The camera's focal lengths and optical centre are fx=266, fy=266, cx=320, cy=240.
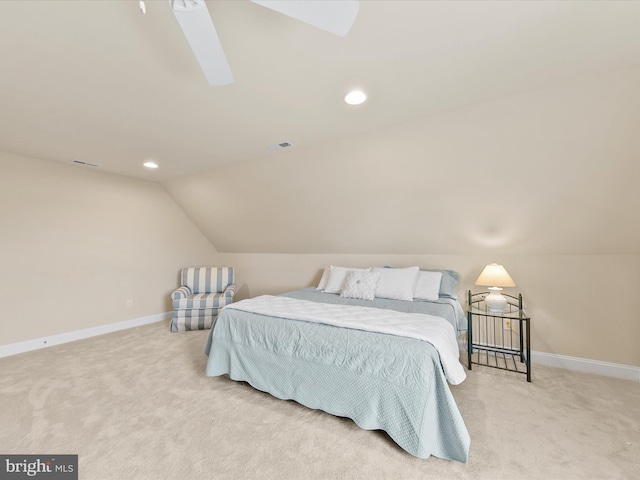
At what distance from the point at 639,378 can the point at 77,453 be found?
4.34 m

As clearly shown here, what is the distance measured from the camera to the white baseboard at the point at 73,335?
2.97m

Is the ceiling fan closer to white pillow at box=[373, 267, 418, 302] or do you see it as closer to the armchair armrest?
white pillow at box=[373, 267, 418, 302]

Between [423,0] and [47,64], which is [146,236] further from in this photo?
[423,0]

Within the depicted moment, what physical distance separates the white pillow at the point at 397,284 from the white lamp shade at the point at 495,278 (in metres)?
0.67

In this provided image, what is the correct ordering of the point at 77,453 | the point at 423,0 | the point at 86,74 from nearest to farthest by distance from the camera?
the point at 423,0, the point at 77,453, the point at 86,74

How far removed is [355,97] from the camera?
6.19 ft

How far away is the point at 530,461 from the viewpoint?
1.48 metres

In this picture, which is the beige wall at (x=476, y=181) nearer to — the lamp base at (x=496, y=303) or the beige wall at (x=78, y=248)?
the lamp base at (x=496, y=303)

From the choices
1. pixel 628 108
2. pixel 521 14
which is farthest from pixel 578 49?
pixel 628 108

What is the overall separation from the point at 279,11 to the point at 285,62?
26.2 inches

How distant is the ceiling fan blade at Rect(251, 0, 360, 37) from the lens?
896mm

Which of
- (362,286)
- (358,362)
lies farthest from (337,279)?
(358,362)

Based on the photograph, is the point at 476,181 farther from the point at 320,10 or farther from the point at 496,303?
the point at 320,10

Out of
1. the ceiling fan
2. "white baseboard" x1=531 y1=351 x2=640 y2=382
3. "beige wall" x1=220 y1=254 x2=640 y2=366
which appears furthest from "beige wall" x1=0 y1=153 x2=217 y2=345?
"white baseboard" x1=531 y1=351 x2=640 y2=382
